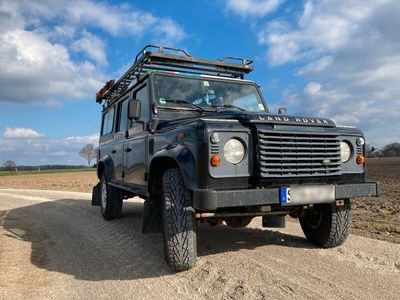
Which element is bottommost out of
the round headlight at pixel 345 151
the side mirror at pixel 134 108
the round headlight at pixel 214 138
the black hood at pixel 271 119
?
the round headlight at pixel 345 151

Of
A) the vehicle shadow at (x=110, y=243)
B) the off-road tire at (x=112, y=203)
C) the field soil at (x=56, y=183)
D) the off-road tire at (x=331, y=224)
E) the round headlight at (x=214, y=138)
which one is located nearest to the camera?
the round headlight at (x=214, y=138)

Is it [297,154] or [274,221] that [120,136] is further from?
[297,154]

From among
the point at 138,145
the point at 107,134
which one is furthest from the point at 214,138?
the point at 107,134

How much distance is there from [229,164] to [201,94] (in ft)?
6.68

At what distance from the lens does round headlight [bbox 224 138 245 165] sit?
4035 mm

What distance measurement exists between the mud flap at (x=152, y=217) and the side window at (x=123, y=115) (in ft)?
7.48

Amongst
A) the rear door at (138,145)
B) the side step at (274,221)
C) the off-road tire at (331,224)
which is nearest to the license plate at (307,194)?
the off-road tire at (331,224)

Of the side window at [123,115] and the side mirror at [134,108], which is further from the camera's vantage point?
the side window at [123,115]

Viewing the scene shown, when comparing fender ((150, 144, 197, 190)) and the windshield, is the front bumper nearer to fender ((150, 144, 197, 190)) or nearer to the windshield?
fender ((150, 144, 197, 190))

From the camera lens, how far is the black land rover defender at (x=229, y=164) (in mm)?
3990

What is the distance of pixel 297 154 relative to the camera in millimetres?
4242

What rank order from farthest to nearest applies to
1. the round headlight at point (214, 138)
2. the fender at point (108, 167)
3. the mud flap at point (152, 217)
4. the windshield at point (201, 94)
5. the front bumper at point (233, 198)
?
the fender at point (108, 167) → the windshield at point (201, 94) → the mud flap at point (152, 217) → the round headlight at point (214, 138) → the front bumper at point (233, 198)

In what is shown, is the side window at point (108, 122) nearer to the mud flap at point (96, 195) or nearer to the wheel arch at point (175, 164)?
the mud flap at point (96, 195)

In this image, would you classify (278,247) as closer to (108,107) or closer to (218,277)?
(218,277)
